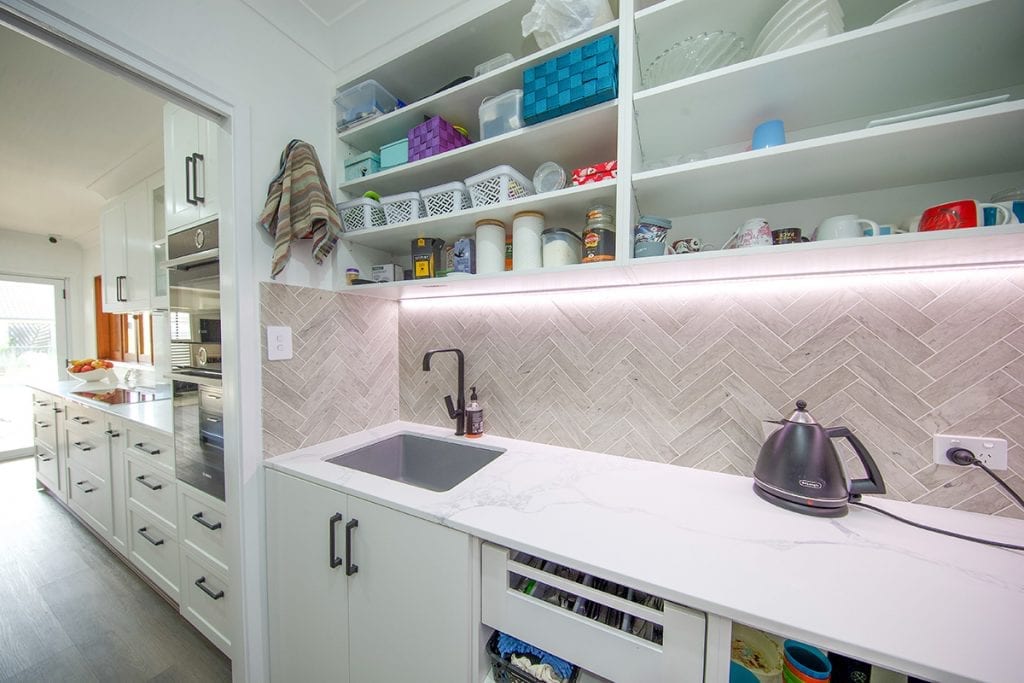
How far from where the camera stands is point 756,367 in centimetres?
103

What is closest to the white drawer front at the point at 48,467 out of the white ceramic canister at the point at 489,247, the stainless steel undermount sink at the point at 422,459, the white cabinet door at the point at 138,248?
the white cabinet door at the point at 138,248

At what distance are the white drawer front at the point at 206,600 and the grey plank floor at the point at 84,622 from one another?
0.36 ft

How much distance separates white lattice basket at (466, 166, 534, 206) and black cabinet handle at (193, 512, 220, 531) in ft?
5.36

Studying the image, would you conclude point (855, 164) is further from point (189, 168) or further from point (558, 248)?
point (189, 168)

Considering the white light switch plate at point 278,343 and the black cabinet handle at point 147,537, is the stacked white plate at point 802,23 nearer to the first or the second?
the white light switch plate at point 278,343

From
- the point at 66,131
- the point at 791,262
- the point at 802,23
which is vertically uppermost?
the point at 66,131

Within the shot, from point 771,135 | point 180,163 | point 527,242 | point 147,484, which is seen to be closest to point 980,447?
point 771,135

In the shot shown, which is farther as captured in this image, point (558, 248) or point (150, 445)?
point (150, 445)

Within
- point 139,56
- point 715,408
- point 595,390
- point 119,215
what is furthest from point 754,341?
point 119,215

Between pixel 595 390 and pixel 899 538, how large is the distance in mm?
805

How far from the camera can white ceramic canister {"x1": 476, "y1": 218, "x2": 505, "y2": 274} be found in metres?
1.13

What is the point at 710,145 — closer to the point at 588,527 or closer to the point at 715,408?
the point at 715,408

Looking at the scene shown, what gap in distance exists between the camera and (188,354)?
1.51 meters

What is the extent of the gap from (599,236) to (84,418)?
134 inches
